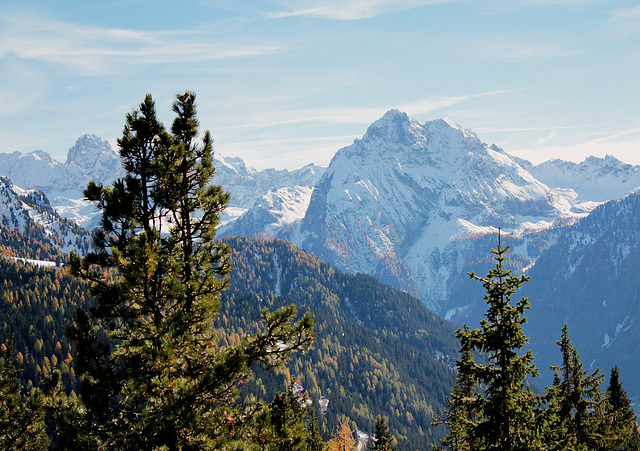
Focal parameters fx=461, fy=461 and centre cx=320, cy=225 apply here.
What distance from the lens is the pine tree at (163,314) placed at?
1163cm

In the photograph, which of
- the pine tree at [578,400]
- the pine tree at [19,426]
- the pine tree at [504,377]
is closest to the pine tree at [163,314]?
the pine tree at [504,377]

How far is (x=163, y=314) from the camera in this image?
1293 cm

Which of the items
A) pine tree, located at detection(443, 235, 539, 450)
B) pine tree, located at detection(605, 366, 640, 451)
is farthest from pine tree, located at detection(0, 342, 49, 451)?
pine tree, located at detection(605, 366, 640, 451)

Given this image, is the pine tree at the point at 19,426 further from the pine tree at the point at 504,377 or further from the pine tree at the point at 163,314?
the pine tree at the point at 504,377

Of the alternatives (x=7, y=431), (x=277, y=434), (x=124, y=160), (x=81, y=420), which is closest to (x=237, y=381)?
(x=277, y=434)

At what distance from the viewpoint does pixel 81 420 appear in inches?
494

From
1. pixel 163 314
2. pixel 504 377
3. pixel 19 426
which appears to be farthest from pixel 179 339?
pixel 19 426

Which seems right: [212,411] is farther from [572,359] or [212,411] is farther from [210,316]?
[572,359]

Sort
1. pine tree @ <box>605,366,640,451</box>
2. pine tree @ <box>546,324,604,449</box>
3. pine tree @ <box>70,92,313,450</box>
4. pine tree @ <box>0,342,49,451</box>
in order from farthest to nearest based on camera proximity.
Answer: pine tree @ <box>605,366,640,451</box> → pine tree @ <box>546,324,604,449</box> → pine tree @ <box>0,342,49,451</box> → pine tree @ <box>70,92,313,450</box>

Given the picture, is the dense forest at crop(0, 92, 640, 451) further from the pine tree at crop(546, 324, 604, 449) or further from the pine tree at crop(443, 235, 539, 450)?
the pine tree at crop(546, 324, 604, 449)

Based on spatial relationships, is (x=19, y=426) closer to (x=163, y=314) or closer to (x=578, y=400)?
(x=163, y=314)

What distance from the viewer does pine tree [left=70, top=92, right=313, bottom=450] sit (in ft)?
38.2

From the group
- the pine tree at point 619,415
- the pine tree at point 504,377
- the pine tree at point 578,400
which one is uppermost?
the pine tree at point 504,377

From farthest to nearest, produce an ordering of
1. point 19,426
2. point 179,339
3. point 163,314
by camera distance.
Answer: point 19,426
point 163,314
point 179,339
